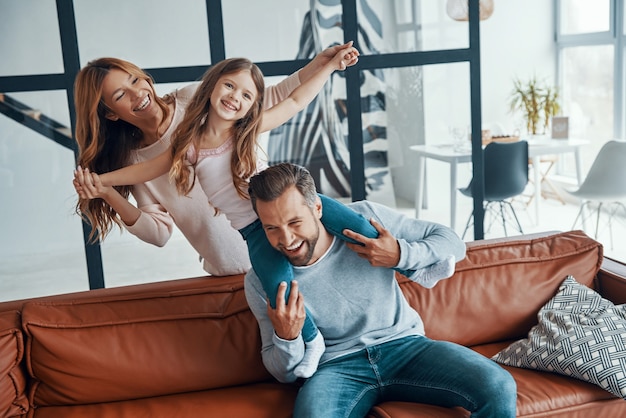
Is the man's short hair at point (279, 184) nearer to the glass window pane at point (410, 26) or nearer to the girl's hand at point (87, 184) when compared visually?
the girl's hand at point (87, 184)

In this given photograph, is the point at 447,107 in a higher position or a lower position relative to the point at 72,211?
higher

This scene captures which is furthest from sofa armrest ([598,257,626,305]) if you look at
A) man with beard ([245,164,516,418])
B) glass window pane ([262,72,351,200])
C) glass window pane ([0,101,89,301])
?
glass window pane ([0,101,89,301])

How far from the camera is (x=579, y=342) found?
238cm

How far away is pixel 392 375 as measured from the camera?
7.76 feet

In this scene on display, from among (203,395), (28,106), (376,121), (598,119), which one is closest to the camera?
(203,395)

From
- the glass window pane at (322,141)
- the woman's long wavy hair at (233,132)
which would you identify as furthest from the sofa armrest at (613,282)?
the glass window pane at (322,141)

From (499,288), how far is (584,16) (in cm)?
502

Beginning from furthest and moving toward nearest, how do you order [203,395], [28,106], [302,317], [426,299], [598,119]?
[598,119], [28,106], [426,299], [203,395], [302,317]

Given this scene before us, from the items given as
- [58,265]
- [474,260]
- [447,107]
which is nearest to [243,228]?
[474,260]

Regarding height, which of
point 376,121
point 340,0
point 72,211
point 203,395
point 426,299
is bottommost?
point 203,395

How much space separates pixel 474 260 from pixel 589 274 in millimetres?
427

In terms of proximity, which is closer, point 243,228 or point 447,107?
point 243,228

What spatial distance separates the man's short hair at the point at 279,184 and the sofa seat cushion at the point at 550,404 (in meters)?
0.66

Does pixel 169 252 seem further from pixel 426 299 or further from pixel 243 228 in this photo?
pixel 426 299
